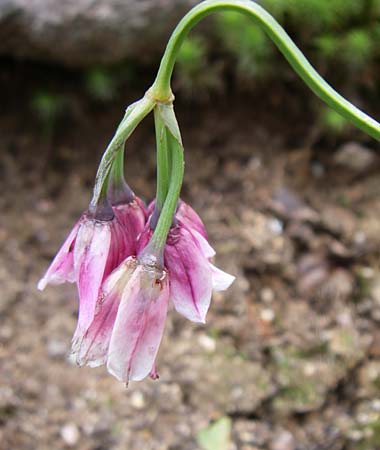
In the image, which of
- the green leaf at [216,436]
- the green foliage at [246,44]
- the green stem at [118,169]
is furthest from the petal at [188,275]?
the green foliage at [246,44]

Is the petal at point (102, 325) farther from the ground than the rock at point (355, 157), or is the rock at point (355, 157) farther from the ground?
the petal at point (102, 325)

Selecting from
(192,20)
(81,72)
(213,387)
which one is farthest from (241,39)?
(192,20)

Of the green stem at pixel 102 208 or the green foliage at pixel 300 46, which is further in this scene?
the green foliage at pixel 300 46

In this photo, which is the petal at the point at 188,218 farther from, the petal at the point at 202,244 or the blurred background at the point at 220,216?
the blurred background at the point at 220,216

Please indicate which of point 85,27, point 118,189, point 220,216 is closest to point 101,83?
point 85,27

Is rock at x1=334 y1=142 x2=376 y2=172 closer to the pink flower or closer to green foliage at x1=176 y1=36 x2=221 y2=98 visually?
green foliage at x1=176 y1=36 x2=221 y2=98

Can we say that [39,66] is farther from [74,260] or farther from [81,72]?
[74,260]

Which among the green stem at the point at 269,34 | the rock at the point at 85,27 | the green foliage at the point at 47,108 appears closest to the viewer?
the green stem at the point at 269,34
